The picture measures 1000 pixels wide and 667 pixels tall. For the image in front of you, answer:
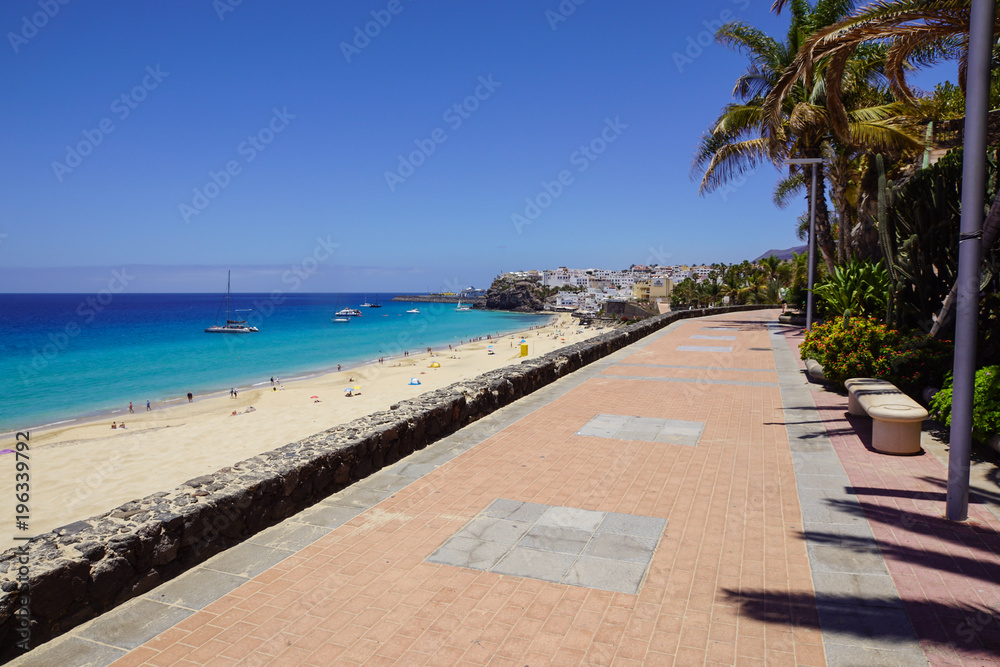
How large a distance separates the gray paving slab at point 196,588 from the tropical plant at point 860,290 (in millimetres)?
12098

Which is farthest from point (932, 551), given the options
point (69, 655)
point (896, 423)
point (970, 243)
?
point (69, 655)

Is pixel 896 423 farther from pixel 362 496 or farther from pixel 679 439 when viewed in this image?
pixel 362 496

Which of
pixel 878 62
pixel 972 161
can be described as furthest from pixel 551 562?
pixel 878 62

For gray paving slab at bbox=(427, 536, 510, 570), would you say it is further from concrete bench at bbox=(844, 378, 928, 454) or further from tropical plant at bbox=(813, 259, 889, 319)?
tropical plant at bbox=(813, 259, 889, 319)

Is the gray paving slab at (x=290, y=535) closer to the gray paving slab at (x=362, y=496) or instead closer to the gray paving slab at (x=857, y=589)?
the gray paving slab at (x=362, y=496)

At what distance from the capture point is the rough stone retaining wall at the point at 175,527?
330cm

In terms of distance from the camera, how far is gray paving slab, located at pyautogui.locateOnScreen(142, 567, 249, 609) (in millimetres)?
3838

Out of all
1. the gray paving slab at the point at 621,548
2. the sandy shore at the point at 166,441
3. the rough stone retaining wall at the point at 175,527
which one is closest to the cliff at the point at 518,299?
the sandy shore at the point at 166,441

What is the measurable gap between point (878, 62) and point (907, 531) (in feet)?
66.0

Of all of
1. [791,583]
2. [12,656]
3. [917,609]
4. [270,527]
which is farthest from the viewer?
[270,527]

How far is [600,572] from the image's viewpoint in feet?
13.6

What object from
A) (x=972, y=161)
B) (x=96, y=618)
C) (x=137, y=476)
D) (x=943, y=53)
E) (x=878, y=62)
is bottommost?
(x=137, y=476)

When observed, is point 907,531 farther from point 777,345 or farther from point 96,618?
point 777,345

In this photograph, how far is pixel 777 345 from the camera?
723 inches
